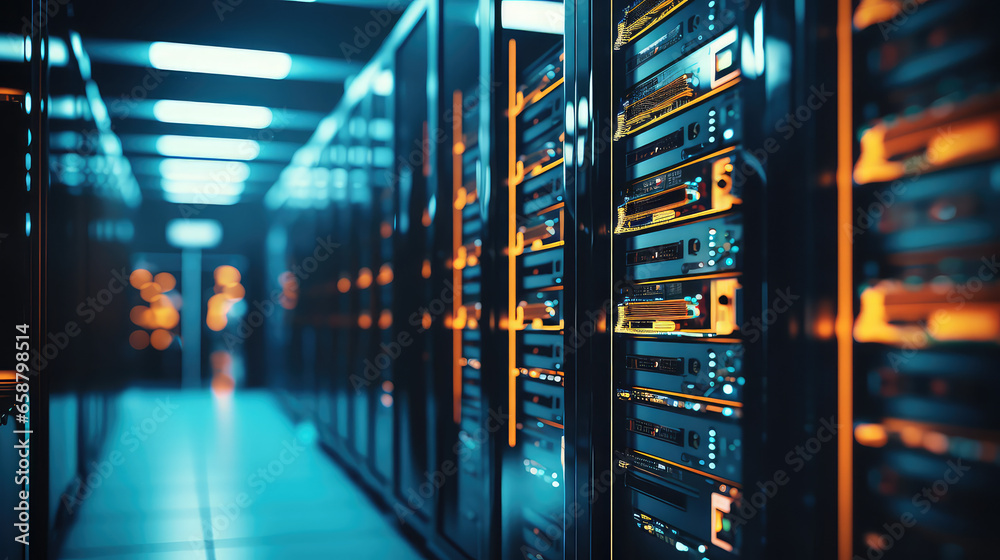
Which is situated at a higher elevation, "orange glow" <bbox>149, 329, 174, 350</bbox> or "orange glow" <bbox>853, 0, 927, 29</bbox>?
"orange glow" <bbox>853, 0, 927, 29</bbox>

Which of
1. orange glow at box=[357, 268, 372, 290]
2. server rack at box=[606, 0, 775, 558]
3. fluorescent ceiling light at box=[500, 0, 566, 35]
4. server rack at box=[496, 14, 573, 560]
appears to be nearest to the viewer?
server rack at box=[606, 0, 775, 558]

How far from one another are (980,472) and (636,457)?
824 millimetres

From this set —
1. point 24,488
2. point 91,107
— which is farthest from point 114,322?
point 91,107

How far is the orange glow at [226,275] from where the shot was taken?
108 inches

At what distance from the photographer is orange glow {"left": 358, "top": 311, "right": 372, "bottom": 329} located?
3.00 metres

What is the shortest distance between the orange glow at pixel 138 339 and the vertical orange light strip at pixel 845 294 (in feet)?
8.34

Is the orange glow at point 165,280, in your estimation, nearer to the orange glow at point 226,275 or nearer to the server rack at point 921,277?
the orange glow at point 226,275

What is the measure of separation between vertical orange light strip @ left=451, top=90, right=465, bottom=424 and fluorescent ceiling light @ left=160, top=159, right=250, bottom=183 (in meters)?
0.87

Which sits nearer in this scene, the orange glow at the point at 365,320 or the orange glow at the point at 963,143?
the orange glow at the point at 963,143

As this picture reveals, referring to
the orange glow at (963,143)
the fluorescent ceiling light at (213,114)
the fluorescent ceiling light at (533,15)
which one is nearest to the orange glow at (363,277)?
the fluorescent ceiling light at (213,114)

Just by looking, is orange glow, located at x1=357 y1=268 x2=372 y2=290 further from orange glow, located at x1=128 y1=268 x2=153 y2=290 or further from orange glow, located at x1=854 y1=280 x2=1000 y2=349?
orange glow, located at x1=854 y1=280 x2=1000 y2=349

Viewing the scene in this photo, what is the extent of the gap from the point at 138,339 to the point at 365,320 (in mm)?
925

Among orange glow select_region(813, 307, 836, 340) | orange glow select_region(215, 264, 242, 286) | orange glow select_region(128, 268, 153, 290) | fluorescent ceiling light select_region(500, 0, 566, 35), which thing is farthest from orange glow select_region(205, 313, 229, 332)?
orange glow select_region(813, 307, 836, 340)

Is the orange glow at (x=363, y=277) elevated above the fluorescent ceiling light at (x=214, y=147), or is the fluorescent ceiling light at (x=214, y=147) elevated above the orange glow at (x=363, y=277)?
the fluorescent ceiling light at (x=214, y=147)
